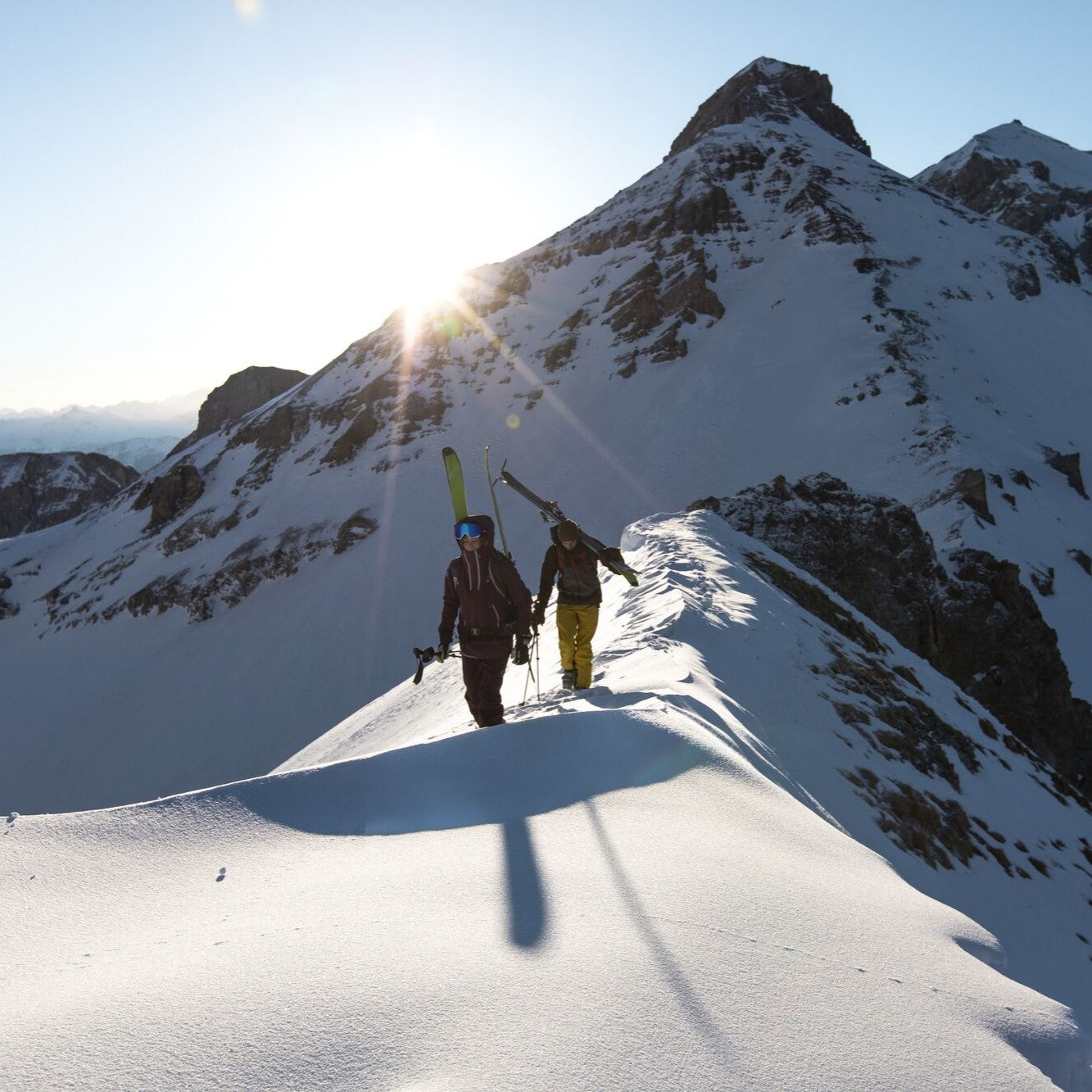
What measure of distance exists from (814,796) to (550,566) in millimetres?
3812

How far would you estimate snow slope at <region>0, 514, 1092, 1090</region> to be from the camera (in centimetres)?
218

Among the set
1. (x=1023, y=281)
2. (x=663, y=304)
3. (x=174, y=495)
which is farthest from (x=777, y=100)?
(x=174, y=495)

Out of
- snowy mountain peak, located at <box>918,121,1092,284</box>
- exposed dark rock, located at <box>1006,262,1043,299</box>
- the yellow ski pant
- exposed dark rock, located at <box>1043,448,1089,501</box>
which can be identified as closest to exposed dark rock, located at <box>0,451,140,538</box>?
Answer: exposed dark rock, located at <box>1006,262,1043,299</box>

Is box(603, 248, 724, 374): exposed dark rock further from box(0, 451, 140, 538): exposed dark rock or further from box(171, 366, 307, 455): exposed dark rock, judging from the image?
box(0, 451, 140, 538): exposed dark rock

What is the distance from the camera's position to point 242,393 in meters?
81.9

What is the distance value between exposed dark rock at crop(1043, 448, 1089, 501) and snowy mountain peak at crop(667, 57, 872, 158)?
5939 centimetres

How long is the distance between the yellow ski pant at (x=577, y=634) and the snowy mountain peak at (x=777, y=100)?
84016mm

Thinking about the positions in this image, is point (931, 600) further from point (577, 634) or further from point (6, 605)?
point (6, 605)

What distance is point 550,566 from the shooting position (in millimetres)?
8656

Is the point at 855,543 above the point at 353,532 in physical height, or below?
below

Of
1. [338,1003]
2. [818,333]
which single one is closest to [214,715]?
[338,1003]

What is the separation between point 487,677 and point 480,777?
2.50 metres

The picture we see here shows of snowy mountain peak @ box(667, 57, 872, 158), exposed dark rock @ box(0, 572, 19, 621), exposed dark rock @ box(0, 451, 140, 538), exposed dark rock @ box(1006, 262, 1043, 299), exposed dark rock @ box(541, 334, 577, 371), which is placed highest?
snowy mountain peak @ box(667, 57, 872, 158)

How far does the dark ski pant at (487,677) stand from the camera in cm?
731
